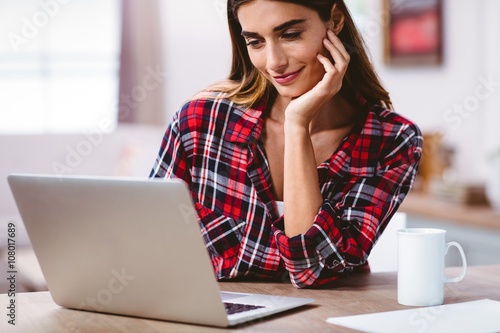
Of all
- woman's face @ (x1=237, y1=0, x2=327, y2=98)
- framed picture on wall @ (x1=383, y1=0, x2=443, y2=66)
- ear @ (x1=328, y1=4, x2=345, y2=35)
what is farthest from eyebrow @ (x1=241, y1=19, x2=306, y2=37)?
framed picture on wall @ (x1=383, y1=0, x2=443, y2=66)

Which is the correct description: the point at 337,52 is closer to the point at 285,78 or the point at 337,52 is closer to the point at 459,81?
the point at 285,78

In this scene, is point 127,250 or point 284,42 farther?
point 284,42

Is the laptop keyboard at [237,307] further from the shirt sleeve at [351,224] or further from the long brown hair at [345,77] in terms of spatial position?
the long brown hair at [345,77]

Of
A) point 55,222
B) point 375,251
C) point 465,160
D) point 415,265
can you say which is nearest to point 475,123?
point 465,160

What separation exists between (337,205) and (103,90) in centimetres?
459

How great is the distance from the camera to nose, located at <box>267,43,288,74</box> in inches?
61.6

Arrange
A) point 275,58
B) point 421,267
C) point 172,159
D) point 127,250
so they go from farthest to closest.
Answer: point 172,159
point 275,58
point 421,267
point 127,250

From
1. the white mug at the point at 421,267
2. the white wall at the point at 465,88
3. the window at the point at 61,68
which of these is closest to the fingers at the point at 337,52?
the white mug at the point at 421,267

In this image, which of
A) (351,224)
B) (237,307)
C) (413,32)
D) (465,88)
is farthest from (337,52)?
(413,32)

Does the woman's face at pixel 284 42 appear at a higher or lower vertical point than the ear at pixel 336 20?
lower

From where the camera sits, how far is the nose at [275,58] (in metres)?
1.56

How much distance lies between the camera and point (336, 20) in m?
1.72

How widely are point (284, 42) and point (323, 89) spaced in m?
0.12

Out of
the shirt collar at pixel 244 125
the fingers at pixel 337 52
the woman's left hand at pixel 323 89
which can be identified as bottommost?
the shirt collar at pixel 244 125
